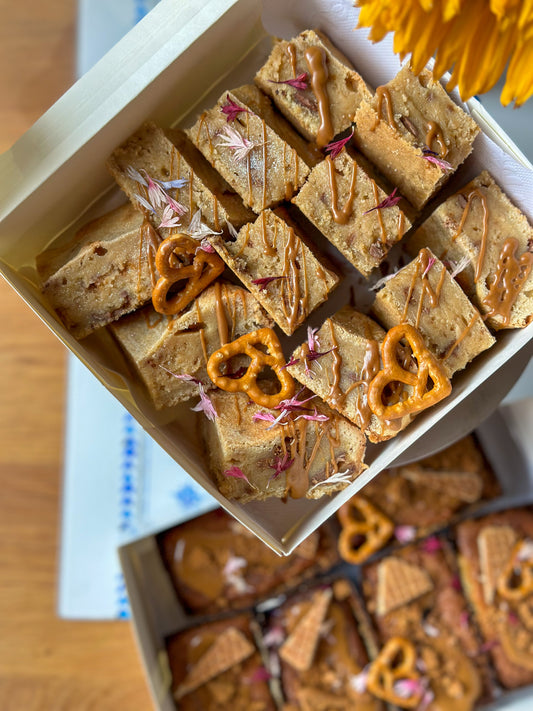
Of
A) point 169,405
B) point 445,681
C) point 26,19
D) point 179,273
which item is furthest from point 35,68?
point 445,681

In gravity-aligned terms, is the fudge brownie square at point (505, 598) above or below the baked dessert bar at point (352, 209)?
below

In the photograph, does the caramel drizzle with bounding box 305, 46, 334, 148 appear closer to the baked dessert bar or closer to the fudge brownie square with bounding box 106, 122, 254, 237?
the baked dessert bar

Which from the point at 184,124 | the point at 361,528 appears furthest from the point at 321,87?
the point at 361,528

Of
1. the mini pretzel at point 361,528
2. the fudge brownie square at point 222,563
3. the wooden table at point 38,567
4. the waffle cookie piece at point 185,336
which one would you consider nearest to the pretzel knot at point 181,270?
the waffle cookie piece at point 185,336

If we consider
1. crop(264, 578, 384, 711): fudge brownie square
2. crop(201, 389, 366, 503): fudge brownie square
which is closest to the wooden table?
crop(264, 578, 384, 711): fudge brownie square

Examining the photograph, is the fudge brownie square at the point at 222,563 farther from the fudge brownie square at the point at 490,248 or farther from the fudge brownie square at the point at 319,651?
the fudge brownie square at the point at 490,248

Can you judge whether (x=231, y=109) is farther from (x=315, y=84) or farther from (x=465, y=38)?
(x=465, y=38)

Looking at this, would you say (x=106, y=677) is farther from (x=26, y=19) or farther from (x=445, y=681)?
(x=26, y=19)
